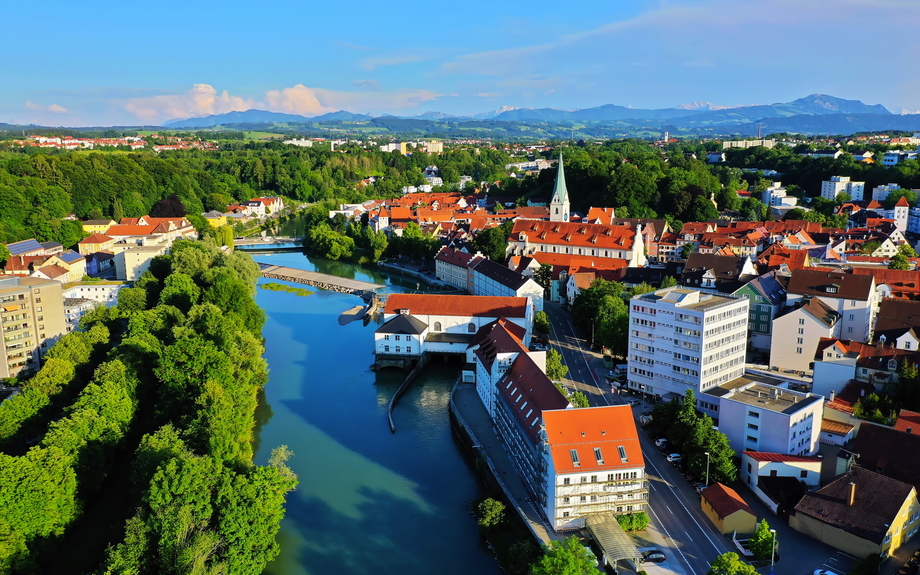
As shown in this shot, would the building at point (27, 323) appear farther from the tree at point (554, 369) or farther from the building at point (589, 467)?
the building at point (589, 467)

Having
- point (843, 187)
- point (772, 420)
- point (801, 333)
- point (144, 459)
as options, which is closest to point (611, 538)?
point (772, 420)

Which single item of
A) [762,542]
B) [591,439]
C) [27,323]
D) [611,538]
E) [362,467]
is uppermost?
[27,323]

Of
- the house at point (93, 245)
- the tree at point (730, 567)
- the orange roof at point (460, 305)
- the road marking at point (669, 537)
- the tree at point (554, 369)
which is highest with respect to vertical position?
the house at point (93, 245)

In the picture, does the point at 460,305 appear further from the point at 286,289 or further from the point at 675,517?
the point at 286,289

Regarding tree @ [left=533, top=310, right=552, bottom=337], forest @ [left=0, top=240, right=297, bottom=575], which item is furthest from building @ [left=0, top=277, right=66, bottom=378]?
tree @ [left=533, top=310, right=552, bottom=337]

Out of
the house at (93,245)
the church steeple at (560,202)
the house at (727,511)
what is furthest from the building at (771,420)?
the house at (93,245)

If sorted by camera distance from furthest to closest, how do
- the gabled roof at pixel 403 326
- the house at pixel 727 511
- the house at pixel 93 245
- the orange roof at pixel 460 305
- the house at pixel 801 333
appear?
the house at pixel 93 245 → the orange roof at pixel 460 305 → the gabled roof at pixel 403 326 → the house at pixel 801 333 → the house at pixel 727 511
